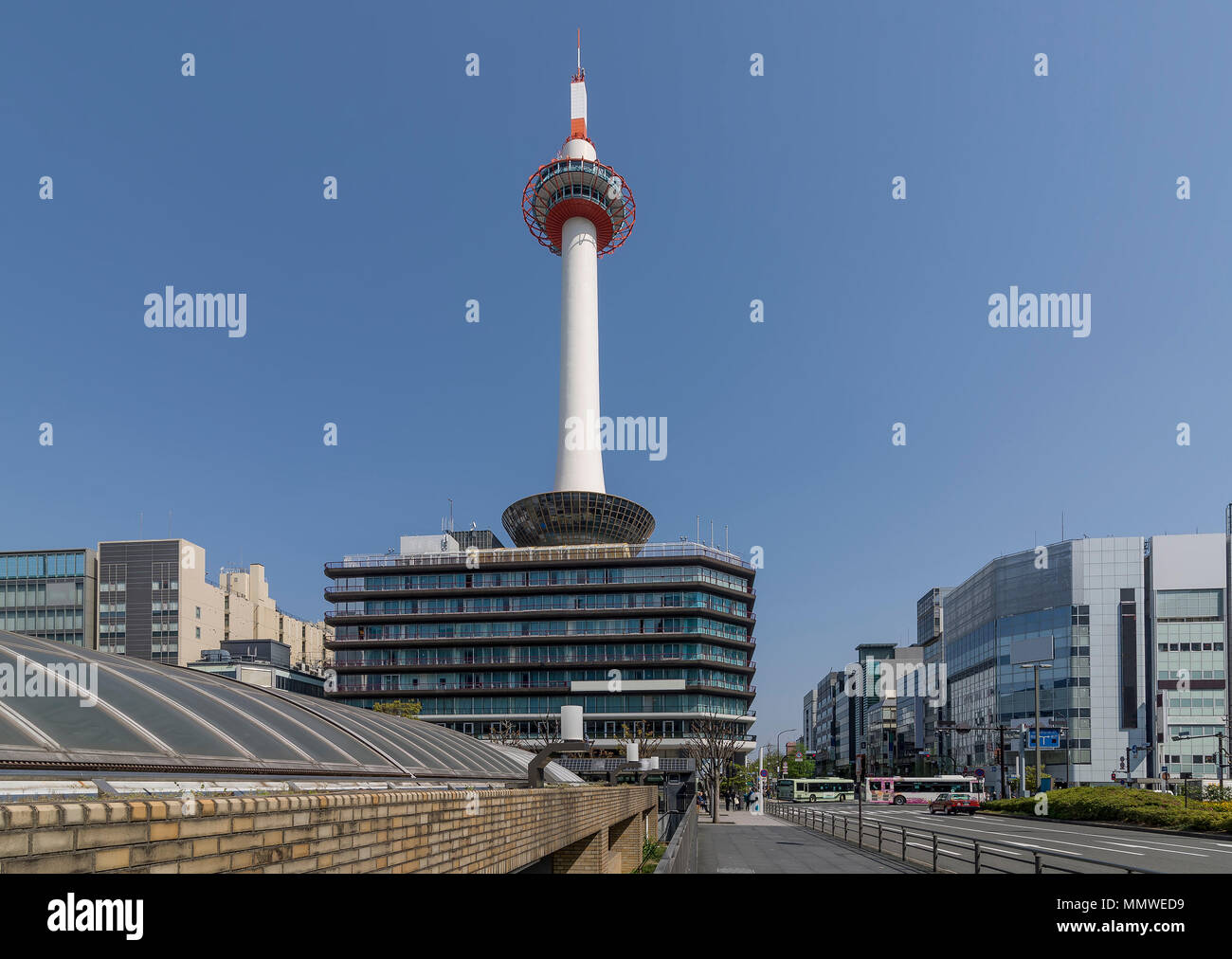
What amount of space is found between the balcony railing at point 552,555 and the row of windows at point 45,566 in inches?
1466

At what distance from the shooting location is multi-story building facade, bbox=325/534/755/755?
99.1 meters

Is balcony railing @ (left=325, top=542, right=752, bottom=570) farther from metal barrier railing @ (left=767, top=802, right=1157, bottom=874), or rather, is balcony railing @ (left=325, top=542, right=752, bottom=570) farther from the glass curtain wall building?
metal barrier railing @ (left=767, top=802, right=1157, bottom=874)

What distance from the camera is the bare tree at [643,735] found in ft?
300

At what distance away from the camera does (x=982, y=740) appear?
4695 inches

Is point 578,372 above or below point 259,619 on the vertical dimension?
above

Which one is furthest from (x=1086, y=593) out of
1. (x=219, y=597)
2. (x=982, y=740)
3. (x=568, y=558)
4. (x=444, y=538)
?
(x=219, y=597)

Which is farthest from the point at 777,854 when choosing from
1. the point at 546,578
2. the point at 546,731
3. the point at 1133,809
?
the point at 546,578

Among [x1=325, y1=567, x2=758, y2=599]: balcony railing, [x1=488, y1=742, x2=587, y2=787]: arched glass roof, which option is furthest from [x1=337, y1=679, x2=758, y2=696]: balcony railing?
[x1=488, y1=742, x2=587, y2=787]: arched glass roof

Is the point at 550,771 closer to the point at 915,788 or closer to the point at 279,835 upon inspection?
the point at 279,835

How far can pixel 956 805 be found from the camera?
65.4m

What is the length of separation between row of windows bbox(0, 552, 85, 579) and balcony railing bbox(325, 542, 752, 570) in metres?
37.2

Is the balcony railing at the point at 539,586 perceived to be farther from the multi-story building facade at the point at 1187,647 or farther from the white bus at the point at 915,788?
the multi-story building facade at the point at 1187,647

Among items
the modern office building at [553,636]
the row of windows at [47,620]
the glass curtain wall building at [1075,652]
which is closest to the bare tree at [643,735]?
the modern office building at [553,636]

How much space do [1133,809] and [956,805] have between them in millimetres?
21016
